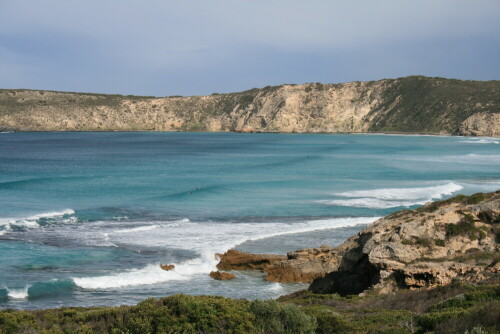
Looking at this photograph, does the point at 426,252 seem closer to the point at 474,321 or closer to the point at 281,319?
the point at 281,319

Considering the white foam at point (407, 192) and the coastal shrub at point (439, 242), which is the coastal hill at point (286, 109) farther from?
the coastal shrub at point (439, 242)

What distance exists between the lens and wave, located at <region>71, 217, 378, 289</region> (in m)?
19.2

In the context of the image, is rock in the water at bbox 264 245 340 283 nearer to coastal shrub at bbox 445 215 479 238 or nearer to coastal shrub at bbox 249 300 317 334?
coastal shrub at bbox 445 215 479 238

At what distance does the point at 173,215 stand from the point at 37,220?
718cm

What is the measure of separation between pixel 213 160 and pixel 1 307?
2263 inches

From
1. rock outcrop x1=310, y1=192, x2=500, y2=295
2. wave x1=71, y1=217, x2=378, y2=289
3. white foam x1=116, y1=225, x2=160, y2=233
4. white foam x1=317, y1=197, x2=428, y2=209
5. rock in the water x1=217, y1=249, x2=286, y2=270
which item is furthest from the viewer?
white foam x1=317, y1=197, x2=428, y2=209

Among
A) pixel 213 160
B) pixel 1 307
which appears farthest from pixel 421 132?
pixel 1 307

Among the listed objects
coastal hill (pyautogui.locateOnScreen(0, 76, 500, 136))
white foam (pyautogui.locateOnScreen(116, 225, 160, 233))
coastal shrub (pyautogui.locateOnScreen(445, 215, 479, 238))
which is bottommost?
white foam (pyautogui.locateOnScreen(116, 225, 160, 233))

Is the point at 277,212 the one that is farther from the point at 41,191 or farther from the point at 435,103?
the point at 435,103

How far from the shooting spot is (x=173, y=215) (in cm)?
3203

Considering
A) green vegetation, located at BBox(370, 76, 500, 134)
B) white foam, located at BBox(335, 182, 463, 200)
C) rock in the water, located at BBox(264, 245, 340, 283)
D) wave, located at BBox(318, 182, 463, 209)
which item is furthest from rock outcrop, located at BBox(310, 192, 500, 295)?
green vegetation, located at BBox(370, 76, 500, 134)

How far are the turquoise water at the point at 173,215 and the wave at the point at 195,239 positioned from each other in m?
0.05

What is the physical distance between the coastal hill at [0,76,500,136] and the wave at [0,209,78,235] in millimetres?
129115

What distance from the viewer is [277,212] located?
3303cm
